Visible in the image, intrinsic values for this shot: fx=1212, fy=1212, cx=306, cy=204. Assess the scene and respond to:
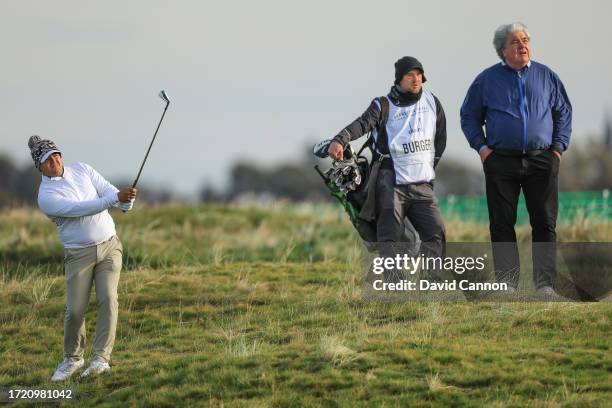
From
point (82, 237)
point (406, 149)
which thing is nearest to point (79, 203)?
point (82, 237)

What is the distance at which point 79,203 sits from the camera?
11086mm

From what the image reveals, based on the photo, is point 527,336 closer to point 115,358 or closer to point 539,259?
point 539,259

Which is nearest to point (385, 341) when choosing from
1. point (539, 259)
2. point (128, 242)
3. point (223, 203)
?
point (539, 259)

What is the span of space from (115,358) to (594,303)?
16.1ft

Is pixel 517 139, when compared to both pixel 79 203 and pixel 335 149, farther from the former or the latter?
pixel 79 203

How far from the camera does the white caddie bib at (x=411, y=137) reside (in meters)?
12.3

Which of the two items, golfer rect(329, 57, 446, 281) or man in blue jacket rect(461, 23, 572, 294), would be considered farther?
golfer rect(329, 57, 446, 281)

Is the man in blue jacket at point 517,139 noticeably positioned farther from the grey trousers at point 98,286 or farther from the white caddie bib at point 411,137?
the grey trousers at point 98,286

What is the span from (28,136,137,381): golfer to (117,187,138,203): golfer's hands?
13 cm

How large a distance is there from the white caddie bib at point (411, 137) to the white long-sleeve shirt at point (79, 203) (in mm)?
2930

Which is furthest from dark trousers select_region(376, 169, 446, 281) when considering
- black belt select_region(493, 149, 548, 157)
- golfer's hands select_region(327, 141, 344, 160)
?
black belt select_region(493, 149, 548, 157)

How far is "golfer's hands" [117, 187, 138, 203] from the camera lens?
10.9 meters

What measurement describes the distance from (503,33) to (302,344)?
362 cm

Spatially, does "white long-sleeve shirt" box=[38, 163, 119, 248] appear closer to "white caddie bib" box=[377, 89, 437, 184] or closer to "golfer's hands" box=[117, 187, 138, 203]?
"golfer's hands" box=[117, 187, 138, 203]
